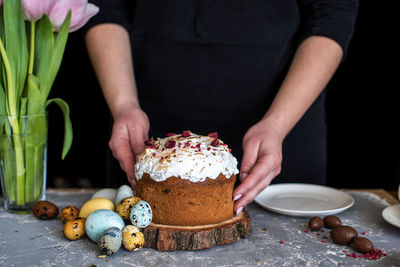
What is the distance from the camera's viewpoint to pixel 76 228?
1.32 m

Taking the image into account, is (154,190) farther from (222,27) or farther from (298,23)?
(298,23)

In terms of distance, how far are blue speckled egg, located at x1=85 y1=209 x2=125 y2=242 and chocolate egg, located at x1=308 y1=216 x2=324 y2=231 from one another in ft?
1.95

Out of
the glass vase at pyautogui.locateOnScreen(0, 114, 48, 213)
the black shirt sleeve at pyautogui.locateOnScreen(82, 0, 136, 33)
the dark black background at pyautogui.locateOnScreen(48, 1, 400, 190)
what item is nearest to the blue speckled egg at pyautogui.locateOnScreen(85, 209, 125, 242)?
the glass vase at pyautogui.locateOnScreen(0, 114, 48, 213)

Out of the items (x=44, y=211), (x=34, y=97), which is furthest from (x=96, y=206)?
(x=34, y=97)

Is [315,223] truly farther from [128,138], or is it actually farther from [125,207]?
[128,138]

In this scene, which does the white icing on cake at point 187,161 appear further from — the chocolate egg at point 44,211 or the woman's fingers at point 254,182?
the chocolate egg at point 44,211

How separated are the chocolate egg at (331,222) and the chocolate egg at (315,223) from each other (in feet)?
0.08

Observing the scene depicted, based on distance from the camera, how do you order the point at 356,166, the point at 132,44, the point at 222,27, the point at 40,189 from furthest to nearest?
1. the point at 356,166
2. the point at 132,44
3. the point at 222,27
4. the point at 40,189

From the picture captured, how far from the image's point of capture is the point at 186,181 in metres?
1.33

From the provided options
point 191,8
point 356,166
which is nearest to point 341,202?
point 191,8

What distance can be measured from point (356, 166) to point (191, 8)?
7.50 feet

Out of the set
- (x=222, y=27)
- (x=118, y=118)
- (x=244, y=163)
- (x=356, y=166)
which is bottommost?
(x=356, y=166)

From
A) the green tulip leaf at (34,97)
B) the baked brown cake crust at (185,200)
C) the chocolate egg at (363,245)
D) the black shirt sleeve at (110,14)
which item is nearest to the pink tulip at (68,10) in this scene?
the green tulip leaf at (34,97)

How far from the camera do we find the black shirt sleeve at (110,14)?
1956mm
